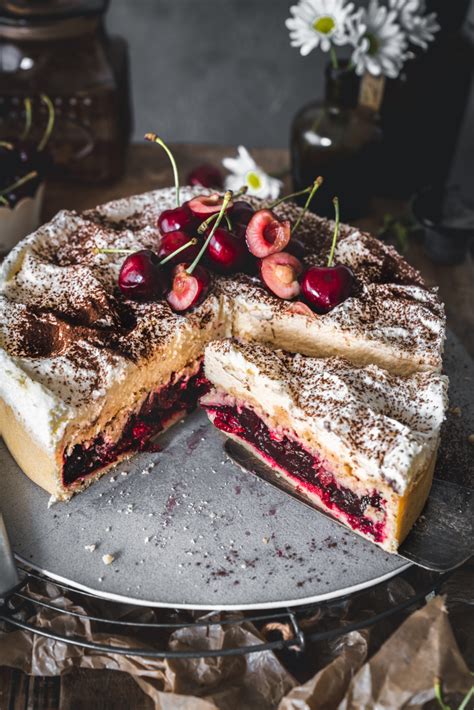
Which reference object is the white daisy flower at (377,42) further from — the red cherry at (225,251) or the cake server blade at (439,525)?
the cake server blade at (439,525)

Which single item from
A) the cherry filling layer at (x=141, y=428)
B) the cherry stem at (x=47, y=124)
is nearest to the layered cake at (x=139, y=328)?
the cherry filling layer at (x=141, y=428)

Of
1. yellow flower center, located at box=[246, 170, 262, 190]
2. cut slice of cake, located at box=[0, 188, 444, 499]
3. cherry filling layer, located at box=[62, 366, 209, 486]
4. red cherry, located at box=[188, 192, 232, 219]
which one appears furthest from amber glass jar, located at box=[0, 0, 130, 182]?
cherry filling layer, located at box=[62, 366, 209, 486]

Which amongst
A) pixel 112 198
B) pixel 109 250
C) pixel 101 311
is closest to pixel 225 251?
pixel 109 250

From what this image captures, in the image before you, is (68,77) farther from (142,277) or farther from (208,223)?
(142,277)

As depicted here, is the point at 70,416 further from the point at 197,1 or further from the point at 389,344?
the point at 197,1

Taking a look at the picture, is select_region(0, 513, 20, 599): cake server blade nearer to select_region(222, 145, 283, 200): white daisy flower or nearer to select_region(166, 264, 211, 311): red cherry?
select_region(166, 264, 211, 311): red cherry

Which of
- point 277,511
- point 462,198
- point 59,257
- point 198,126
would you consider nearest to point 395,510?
point 277,511
